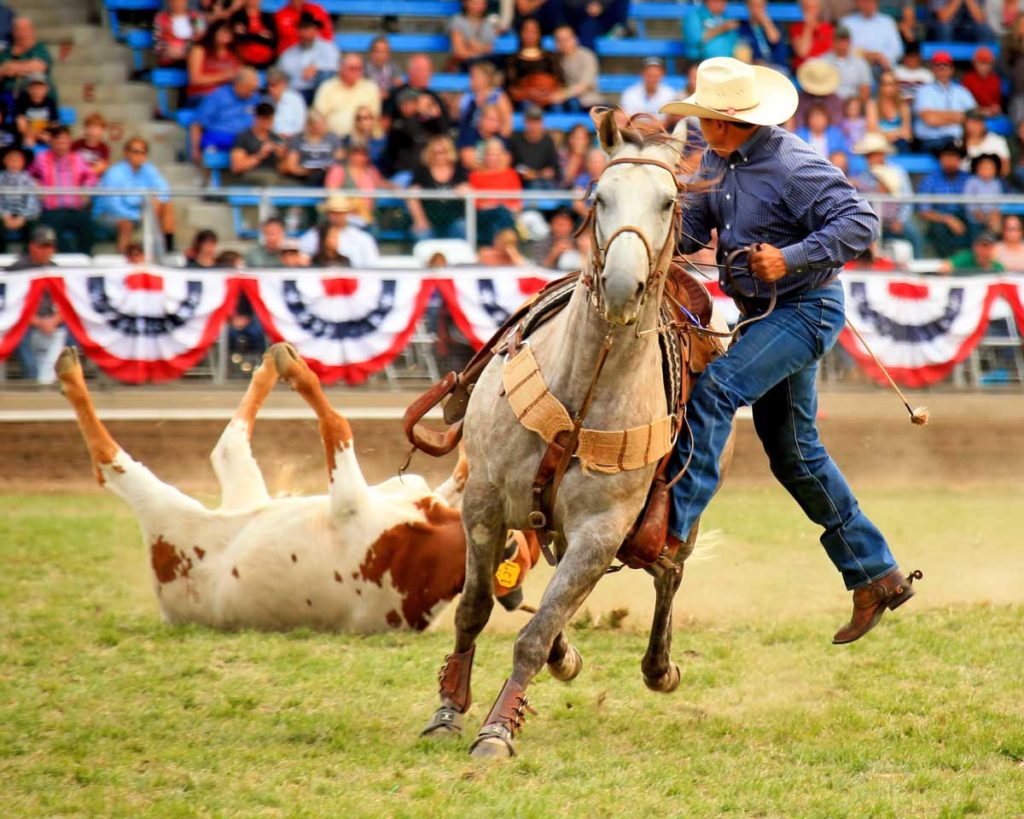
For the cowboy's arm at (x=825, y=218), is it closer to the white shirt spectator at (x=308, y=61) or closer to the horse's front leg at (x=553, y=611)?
the horse's front leg at (x=553, y=611)

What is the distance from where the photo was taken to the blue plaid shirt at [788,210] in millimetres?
5508

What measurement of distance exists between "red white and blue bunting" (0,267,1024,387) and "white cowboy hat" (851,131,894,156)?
8.86 feet

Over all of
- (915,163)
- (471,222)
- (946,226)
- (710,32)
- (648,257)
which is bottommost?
(915,163)

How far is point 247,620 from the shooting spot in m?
7.36

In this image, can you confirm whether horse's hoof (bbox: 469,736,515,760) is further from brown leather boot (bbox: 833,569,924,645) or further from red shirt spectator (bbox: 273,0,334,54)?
red shirt spectator (bbox: 273,0,334,54)

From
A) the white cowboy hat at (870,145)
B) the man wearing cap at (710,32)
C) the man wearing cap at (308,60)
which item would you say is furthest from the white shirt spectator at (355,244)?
the man wearing cap at (710,32)

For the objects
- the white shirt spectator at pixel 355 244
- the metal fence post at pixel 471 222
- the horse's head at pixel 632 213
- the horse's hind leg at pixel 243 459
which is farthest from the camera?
the metal fence post at pixel 471 222

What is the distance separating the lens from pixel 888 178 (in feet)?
48.9

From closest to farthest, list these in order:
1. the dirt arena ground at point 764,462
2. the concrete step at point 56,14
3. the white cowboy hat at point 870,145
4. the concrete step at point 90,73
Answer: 1. the dirt arena ground at point 764,462
2. the white cowboy hat at point 870,145
3. the concrete step at point 90,73
4. the concrete step at point 56,14

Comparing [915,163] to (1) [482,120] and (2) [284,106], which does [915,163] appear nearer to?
(1) [482,120]

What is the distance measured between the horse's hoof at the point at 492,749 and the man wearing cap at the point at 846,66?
1283 centimetres

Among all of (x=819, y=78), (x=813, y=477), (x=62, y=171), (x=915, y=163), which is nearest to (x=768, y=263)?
(x=813, y=477)

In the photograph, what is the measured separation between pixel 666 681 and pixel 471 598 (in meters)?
1.04

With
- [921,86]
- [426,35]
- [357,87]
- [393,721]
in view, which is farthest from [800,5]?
[393,721]
